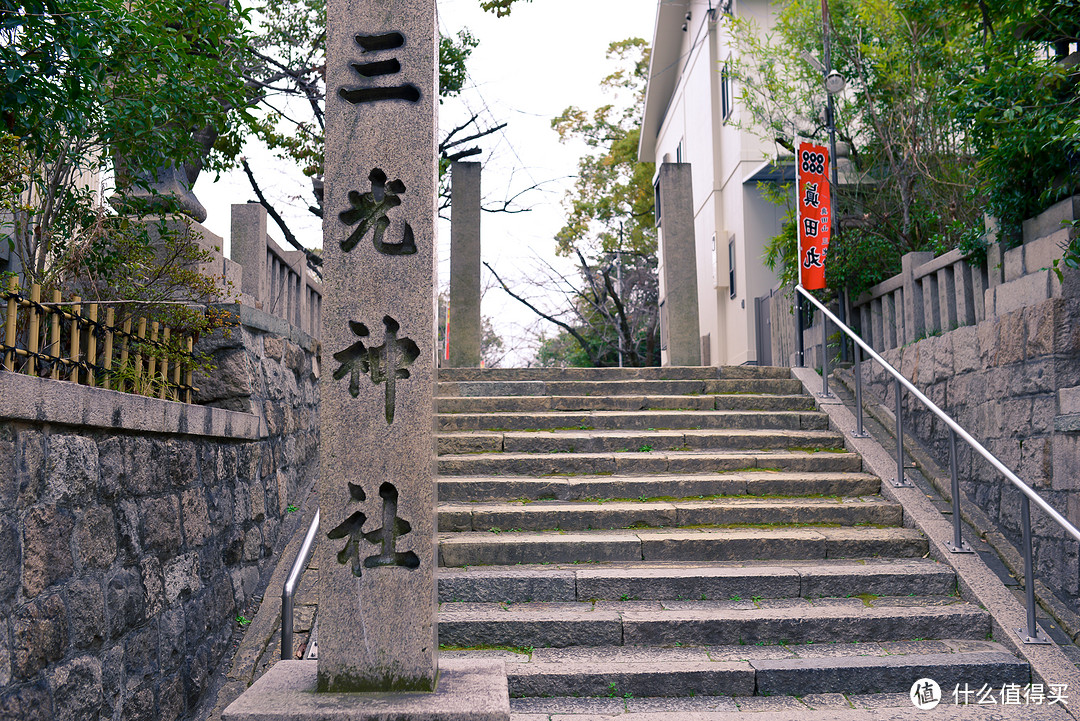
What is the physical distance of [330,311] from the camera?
327 cm

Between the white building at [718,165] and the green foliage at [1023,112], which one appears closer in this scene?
the green foliage at [1023,112]

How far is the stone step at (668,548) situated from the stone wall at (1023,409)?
78 centimetres

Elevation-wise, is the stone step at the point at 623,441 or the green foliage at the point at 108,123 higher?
the green foliage at the point at 108,123

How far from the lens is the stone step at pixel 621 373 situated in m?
8.30

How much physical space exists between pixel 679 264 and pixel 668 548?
5.32 m

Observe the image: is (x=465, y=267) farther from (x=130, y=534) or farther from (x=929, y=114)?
(x=130, y=534)

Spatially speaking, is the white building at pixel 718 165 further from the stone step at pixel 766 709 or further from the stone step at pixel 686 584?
the stone step at pixel 766 709

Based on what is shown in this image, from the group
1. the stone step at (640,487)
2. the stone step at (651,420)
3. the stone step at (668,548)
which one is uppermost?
the stone step at (651,420)

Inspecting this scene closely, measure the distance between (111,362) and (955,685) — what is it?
4906mm

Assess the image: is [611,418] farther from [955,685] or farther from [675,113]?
[675,113]

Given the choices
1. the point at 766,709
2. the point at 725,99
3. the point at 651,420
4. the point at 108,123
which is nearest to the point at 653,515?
the point at 651,420

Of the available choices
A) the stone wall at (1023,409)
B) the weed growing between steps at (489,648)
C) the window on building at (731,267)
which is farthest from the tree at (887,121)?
the weed growing between steps at (489,648)

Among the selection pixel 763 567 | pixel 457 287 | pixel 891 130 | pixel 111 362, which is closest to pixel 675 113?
pixel 891 130

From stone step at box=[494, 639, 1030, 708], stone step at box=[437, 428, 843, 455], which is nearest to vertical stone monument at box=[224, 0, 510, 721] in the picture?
stone step at box=[494, 639, 1030, 708]
